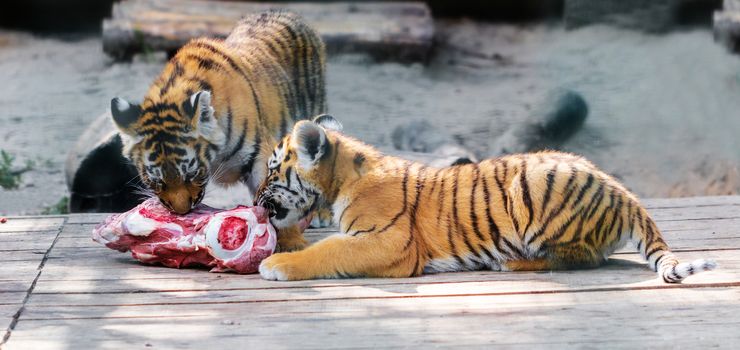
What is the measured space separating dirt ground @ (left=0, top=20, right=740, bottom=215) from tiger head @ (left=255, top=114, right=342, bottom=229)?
3011 mm

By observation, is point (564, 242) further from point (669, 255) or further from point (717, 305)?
point (717, 305)

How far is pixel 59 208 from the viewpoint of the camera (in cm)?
676

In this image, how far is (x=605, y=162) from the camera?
7996mm

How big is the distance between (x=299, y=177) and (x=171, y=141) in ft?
2.10

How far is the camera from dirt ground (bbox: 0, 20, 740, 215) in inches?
306

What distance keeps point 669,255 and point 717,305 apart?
1.42 feet

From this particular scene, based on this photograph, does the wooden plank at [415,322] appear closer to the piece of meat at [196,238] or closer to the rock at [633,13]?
the piece of meat at [196,238]

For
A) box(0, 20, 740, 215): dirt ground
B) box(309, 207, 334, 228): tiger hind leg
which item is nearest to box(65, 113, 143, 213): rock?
box(0, 20, 740, 215): dirt ground

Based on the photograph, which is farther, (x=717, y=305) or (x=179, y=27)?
(x=179, y=27)

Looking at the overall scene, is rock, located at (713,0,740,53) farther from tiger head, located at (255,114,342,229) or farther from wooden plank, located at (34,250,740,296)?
tiger head, located at (255,114,342,229)

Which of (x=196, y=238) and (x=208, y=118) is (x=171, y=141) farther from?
(x=196, y=238)

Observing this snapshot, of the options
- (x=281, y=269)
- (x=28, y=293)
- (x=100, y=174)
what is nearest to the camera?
(x=28, y=293)

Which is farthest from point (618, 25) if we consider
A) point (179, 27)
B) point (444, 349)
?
point (444, 349)

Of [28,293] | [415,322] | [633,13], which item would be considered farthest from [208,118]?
[633,13]
